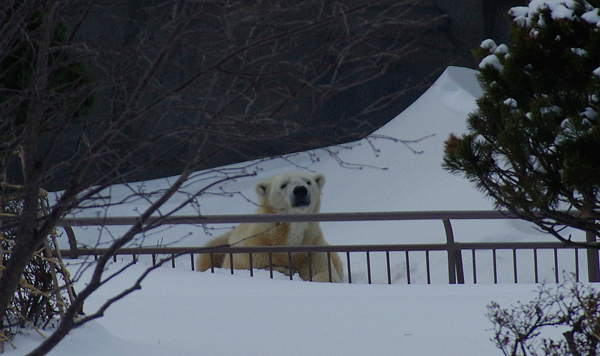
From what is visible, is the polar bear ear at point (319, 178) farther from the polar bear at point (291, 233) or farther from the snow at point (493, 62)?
the snow at point (493, 62)

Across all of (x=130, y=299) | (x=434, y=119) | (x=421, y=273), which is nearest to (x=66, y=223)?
(x=130, y=299)

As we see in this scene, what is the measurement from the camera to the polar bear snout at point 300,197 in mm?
7750

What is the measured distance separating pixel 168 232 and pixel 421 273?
669 cm

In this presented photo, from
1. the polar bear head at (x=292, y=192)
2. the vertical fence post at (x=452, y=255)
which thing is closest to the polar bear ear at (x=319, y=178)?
the polar bear head at (x=292, y=192)

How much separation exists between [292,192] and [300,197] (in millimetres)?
107

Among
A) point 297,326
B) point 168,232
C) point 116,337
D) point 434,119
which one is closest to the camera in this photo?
point 116,337

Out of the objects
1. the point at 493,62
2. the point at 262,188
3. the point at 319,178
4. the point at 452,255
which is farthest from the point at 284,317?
the point at 319,178

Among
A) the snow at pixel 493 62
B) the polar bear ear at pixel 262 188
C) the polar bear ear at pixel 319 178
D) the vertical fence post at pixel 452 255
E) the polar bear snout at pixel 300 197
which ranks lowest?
the vertical fence post at pixel 452 255

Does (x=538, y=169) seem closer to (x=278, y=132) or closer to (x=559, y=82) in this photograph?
(x=559, y=82)

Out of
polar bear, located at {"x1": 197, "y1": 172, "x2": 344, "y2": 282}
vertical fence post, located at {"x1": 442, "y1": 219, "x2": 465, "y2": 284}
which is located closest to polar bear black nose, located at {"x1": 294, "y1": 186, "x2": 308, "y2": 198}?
polar bear, located at {"x1": 197, "y1": 172, "x2": 344, "y2": 282}

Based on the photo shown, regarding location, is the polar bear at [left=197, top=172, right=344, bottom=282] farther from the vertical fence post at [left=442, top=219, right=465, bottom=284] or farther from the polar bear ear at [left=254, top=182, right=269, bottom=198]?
the vertical fence post at [left=442, top=219, right=465, bottom=284]

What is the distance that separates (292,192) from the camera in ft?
25.5

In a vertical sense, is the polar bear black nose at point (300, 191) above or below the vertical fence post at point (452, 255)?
above

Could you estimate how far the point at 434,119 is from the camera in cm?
1698
